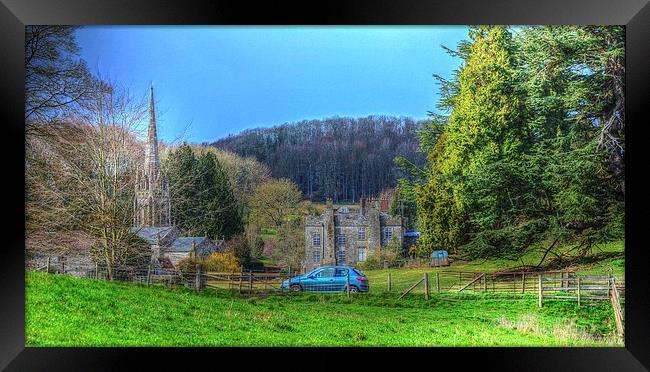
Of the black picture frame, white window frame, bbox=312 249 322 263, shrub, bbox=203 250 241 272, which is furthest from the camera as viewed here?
shrub, bbox=203 250 241 272

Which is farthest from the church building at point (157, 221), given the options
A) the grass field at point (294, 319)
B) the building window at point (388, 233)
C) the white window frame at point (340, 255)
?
the building window at point (388, 233)

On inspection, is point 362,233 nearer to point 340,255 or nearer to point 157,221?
point 340,255

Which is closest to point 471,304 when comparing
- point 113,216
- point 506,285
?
point 506,285

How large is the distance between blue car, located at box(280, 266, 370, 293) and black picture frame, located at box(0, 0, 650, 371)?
2.08ft

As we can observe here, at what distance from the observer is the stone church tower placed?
21.4 feet

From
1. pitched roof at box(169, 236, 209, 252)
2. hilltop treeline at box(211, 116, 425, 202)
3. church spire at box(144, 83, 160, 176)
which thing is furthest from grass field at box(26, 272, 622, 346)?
church spire at box(144, 83, 160, 176)

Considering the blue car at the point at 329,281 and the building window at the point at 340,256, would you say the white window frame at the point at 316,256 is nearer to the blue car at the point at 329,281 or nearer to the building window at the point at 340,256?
the blue car at the point at 329,281

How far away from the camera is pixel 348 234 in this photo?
6.42 m

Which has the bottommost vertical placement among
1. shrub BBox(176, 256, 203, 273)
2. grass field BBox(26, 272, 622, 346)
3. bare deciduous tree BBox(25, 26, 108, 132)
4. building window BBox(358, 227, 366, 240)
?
grass field BBox(26, 272, 622, 346)

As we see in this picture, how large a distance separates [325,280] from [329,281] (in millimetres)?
44

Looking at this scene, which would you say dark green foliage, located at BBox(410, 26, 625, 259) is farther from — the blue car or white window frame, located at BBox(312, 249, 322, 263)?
white window frame, located at BBox(312, 249, 322, 263)
